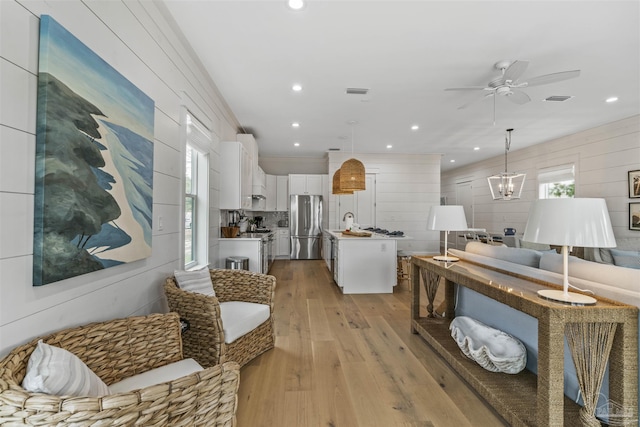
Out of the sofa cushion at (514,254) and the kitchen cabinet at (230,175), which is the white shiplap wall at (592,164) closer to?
the sofa cushion at (514,254)

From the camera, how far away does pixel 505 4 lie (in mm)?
2146

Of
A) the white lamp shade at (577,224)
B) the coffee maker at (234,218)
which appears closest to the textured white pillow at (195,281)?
the white lamp shade at (577,224)

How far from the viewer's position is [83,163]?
1.34m

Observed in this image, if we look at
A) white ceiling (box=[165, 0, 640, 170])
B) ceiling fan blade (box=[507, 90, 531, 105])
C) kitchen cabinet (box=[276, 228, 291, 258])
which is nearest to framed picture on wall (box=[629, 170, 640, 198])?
white ceiling (box=[165, 0, 640, 170])

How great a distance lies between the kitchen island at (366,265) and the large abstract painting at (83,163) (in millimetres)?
3177

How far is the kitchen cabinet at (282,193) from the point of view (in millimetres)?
7914

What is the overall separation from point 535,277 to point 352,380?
1494mm

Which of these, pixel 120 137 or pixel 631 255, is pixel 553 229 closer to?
pixel 120 137

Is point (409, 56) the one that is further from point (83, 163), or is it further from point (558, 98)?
point (83, 163)

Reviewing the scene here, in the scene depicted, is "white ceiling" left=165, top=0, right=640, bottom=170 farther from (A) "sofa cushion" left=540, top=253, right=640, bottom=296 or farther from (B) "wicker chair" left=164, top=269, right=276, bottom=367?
(B) "wicker chair" left=164, top=269, right=276, bottom=367

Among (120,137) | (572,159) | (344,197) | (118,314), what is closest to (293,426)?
(118,314)

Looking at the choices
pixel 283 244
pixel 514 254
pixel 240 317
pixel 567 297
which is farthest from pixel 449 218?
pixel 283 244

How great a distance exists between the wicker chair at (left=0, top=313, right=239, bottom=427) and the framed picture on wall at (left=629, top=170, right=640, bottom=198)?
6.41 metres

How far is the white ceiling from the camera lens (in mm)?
2250
